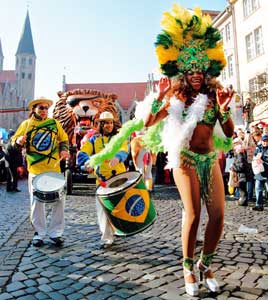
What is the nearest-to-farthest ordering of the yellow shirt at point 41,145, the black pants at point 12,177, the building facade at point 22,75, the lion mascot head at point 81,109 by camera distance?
the yellow shirt at point 41,145, the black pants at point 12,177, the lion mascot head at point 81,109, the building facade at point 22,75

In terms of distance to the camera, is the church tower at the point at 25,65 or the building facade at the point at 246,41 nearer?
the building facade at the point at 246,41

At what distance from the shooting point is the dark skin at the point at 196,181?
105 inches

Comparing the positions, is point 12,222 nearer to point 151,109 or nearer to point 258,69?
point 151,109

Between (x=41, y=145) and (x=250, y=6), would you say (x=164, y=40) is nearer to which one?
(x=41, y=145)

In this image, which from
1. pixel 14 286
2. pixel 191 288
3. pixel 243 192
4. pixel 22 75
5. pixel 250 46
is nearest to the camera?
pixel 191 288

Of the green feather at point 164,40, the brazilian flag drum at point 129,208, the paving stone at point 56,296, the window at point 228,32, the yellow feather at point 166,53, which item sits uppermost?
the window at point 228,32

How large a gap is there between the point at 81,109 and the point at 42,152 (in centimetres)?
652

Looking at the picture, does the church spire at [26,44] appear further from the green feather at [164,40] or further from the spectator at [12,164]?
the green feather at [164,40]

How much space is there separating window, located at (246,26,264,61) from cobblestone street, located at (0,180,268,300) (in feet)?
63.4

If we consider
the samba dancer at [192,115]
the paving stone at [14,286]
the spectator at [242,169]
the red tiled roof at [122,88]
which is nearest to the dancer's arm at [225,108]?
the samba dancer at [192,115]

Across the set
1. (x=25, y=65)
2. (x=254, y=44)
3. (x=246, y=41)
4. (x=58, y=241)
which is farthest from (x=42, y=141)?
(x=25, y=65)

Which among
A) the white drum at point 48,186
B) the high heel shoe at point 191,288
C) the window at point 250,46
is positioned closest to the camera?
the high heel shoe at point 191,288

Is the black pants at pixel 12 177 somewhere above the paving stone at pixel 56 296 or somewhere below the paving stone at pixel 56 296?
above

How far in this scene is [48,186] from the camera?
4023 millimetres
